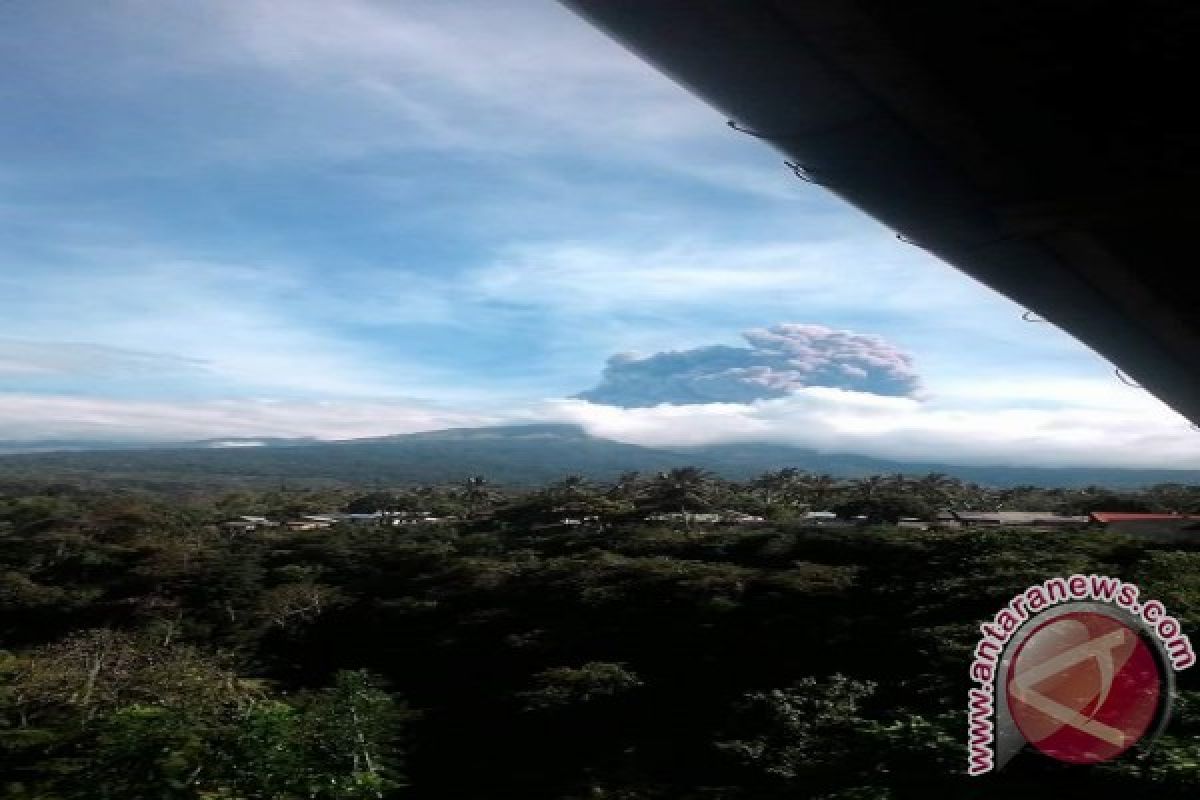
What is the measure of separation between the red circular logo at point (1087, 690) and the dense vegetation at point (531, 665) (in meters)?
0.52

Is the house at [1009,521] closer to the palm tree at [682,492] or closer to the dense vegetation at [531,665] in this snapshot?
the dense vegetation at [531,665]

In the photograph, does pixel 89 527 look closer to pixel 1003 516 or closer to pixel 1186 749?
pixel 1186 749

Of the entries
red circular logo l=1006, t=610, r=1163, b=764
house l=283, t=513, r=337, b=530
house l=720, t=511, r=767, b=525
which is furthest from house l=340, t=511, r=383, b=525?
red circular logo l=1006, t=610, r=1163, b=764

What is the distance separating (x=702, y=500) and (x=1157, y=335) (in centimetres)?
5938

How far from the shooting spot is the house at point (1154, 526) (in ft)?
135

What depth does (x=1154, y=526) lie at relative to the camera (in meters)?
44.6

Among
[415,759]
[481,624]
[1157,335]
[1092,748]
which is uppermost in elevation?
[1157,335]

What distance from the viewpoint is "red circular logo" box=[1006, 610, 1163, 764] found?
1242 cm

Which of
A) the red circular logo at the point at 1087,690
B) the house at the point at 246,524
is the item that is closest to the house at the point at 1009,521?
the red circular logo at the point at 1087,690

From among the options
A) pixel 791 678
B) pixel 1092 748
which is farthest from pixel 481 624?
pixel 1092 748

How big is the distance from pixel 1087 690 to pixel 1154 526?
37909mm

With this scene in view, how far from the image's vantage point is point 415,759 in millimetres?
25969

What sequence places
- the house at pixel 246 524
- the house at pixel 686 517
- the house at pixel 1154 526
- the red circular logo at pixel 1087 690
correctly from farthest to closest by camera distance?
the house at pixel 246 524 → the house at pixel 686 517 → the house at pixel 1154 526 → the red circular logo at pixel 1087 690

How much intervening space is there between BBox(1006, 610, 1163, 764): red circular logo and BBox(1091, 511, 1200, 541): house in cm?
3148
